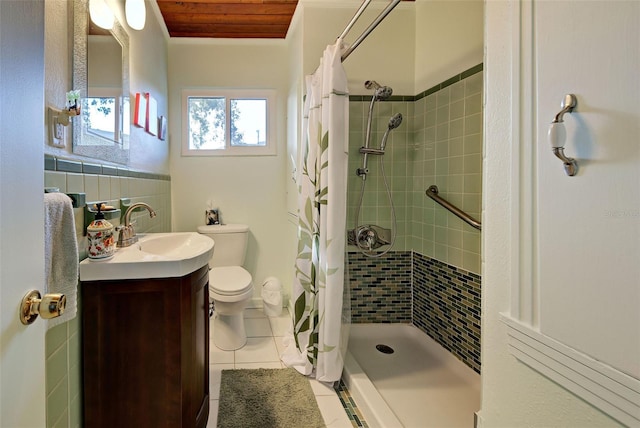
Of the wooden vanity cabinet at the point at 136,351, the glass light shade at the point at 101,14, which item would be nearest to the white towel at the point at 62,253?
the wooden vanity cabinet at the point at 136,351

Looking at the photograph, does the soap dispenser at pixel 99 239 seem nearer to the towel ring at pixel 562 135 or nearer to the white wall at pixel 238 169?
the towel ring at pixel 562 135

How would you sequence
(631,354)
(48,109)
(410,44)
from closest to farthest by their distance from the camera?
(631,354)
(48,109)
(410,44)

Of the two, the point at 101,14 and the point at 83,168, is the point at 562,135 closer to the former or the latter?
the point at 83,168

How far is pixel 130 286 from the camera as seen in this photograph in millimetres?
1220

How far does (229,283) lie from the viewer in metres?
2.27

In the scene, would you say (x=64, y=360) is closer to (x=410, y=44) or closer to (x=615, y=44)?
(x=615, y=44)

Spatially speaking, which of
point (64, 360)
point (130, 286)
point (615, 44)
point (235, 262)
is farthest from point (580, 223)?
point (235, 262)

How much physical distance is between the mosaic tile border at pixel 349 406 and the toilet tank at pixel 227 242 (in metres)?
1.39

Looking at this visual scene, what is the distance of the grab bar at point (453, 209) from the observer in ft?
5.90

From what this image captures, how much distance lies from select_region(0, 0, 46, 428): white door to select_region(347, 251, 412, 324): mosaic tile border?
1974 mm

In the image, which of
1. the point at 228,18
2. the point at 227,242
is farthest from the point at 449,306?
the point at 228,18

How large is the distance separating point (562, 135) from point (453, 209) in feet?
4.90

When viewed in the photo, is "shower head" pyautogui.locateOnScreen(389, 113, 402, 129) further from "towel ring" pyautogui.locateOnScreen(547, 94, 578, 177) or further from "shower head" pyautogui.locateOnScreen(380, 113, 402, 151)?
"towel ring" pyautogui.locateOnScreen(547, 94, 578, 177)

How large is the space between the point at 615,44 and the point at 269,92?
2.89m
